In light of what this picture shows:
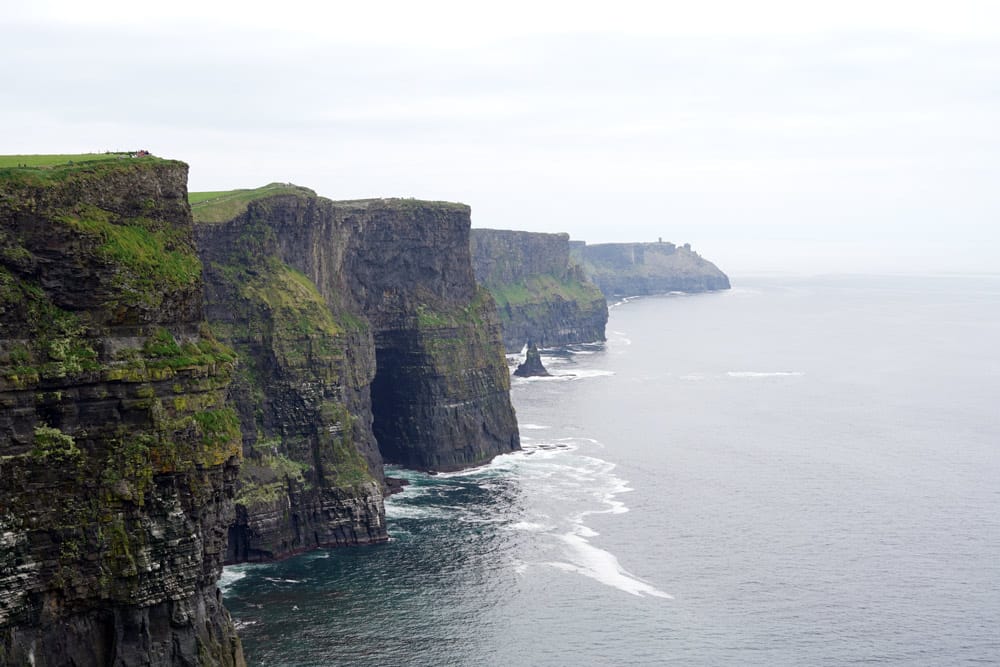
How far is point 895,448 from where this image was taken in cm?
17325

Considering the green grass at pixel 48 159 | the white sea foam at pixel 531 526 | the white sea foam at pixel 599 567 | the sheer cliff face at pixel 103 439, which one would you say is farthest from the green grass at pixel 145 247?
the white sea foam at pixel 531 526

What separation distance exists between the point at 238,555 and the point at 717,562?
46465mm

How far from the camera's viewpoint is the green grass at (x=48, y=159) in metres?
85.9

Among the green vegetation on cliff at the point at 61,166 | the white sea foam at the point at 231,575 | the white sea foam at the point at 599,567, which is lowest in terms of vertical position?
the white sea foam at the point at 599,567

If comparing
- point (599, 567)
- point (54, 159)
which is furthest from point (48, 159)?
point (599, 567)

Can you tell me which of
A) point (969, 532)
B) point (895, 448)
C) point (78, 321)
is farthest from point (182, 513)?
point (895, 448)

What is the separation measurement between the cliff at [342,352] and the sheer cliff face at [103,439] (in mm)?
38328

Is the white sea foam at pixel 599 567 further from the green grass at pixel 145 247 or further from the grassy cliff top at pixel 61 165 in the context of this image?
the grassy cliff top at pixel 61 165

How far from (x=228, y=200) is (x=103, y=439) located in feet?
210

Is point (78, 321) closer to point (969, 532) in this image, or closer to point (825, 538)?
point (825, 538)

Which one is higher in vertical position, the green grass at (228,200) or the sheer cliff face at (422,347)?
the green grass at (228,200)

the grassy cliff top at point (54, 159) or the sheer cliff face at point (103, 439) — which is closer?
the sheer cliff face at point (103, 439)

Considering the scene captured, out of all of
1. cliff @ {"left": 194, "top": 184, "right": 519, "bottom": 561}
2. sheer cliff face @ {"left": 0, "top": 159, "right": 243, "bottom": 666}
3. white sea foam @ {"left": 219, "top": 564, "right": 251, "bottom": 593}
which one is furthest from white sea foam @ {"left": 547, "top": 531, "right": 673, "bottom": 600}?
sheer cliff face @ {"left": 0, "top": 159, "right": 243, "bottom": 666}

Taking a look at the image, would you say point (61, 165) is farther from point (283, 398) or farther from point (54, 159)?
point (283, 398)
